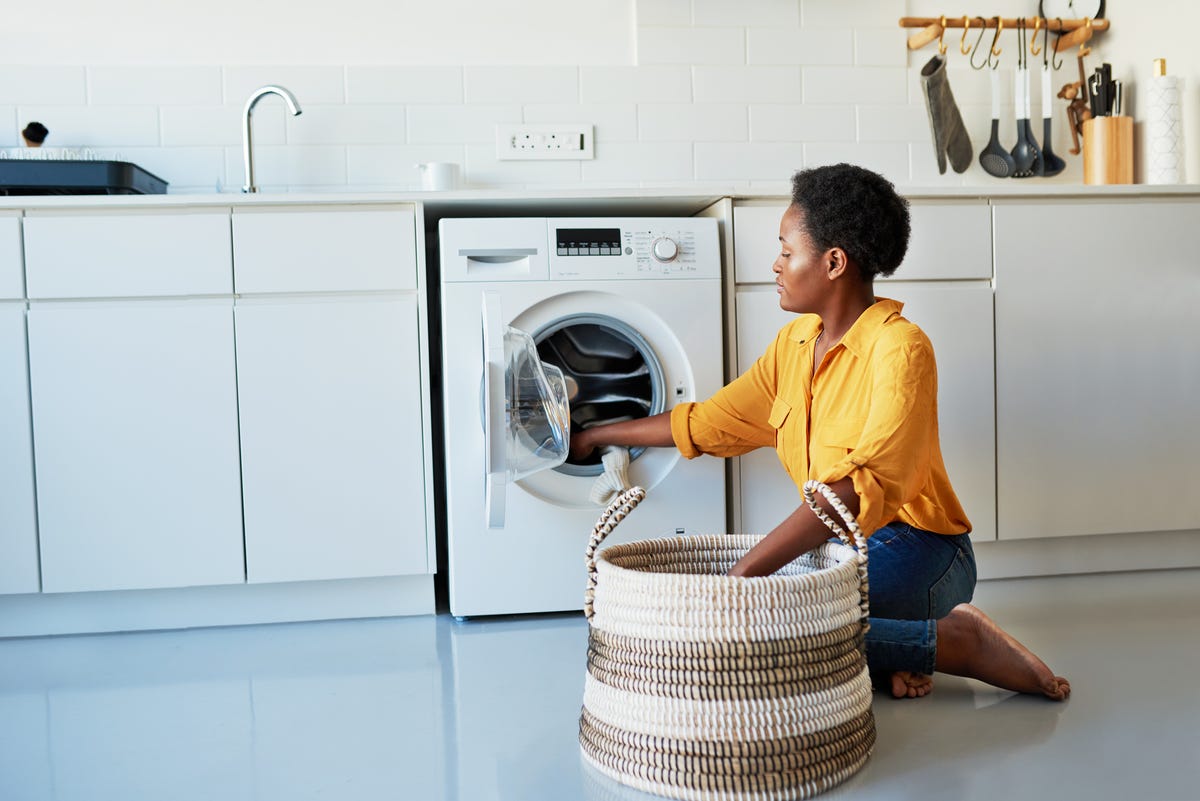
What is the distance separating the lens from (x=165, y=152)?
2865 mm

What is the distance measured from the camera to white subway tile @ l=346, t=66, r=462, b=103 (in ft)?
9.59

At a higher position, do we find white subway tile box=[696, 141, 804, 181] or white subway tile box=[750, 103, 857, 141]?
white subway tile box=[750, 103, 857, 141]

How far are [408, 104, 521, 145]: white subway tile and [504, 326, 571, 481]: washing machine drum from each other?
933mm

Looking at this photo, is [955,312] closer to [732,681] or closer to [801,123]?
[801,123]

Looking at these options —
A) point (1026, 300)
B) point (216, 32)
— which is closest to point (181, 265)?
point (216, 32)

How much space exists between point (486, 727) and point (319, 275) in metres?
1.07

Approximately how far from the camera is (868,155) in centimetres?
310

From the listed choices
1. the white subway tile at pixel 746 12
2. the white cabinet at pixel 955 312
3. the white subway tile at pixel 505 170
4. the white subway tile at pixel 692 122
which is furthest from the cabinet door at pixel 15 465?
the white subway tile at pixel 746 12

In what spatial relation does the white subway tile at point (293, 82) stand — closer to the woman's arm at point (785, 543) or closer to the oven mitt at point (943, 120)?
the oven mitt at point (943, 120)

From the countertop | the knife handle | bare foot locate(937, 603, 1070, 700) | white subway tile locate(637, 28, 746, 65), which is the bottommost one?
bare foot locate(937, 603, 1070, 700)

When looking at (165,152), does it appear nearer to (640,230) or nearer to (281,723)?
(640,230)

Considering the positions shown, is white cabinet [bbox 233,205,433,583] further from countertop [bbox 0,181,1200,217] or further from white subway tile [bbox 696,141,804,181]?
white subway tile [bbox 696,141,804,181]

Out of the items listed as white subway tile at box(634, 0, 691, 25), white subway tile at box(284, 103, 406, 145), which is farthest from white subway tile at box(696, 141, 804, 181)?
white subway tile at box(284, 103, 406, 145)

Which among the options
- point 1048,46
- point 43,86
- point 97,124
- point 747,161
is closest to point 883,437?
point 747,161
